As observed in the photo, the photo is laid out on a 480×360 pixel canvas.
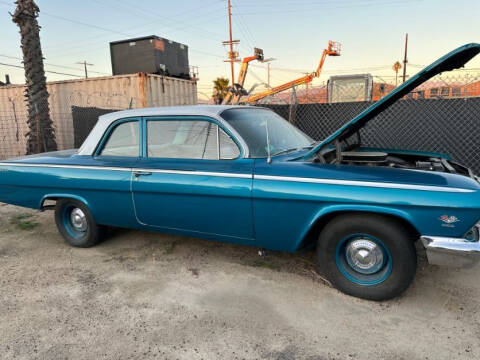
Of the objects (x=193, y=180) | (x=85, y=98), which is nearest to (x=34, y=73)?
(x=85, y=98)

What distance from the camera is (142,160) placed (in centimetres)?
342

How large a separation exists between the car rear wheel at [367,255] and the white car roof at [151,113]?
1.38m

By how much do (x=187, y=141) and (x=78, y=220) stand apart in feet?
5.77

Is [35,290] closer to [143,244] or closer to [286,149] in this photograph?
[143,244]

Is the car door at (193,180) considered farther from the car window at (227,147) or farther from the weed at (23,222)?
the weed at (23,222)

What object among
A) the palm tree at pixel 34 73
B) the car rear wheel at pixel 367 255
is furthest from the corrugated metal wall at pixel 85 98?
the car rear wheel at pixel 367 255

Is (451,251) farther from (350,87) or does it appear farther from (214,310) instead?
(350,87)

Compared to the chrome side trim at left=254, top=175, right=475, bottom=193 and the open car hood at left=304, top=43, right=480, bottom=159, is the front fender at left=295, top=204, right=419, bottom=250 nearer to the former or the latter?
the chrome side trim at left=254, top=175, right=475, bottom=193

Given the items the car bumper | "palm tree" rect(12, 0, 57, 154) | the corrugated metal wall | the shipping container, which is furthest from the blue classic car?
the shipping container

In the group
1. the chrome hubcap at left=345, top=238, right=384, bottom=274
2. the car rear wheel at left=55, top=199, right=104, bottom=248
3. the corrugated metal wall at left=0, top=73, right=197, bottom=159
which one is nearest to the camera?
the chrome hubcap at left=345, top=238, right=384, bottom=274

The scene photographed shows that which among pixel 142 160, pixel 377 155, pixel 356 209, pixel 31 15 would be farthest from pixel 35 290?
pixel 31 15

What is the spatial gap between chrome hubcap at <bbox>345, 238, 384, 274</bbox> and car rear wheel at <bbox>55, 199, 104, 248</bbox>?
272cm

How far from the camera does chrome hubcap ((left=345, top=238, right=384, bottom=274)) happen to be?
2.68 meters

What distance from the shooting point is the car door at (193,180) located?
9.68 ft
